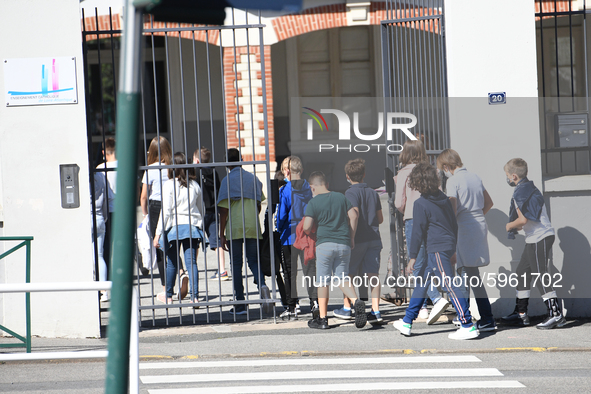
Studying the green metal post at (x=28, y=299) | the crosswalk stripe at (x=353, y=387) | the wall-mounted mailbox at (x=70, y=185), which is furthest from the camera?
the wall-mounted mailbox at (x=70, y=185)

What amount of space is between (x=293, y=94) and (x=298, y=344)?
12198mm

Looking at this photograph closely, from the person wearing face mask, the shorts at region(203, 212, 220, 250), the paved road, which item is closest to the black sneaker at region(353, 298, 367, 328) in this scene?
the paved road

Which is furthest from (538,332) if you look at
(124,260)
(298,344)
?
(124,260)

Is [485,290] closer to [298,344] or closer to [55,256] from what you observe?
[298,344]

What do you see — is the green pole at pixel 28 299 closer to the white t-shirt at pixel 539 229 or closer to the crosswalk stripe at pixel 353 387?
the crosswalk stripe at pixel 353 387

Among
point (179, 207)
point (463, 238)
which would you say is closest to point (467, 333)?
point (463, 238)

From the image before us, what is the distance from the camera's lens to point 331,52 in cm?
1772

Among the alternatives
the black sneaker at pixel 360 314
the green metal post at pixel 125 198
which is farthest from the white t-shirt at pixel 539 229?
the green metal post at pixel 125 198

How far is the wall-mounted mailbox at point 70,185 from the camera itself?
21.0 ft

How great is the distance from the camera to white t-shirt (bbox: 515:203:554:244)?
6492mm

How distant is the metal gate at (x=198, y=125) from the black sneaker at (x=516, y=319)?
237cm

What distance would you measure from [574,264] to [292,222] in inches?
116

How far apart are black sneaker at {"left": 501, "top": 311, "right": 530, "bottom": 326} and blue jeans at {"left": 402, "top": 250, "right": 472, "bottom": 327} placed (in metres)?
0.74

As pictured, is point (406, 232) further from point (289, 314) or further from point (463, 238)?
point (289, 314)
